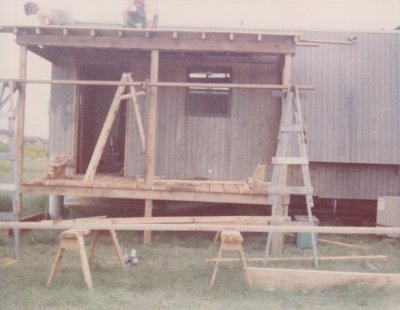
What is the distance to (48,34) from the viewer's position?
9352mm

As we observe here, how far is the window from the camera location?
1122 centimetres

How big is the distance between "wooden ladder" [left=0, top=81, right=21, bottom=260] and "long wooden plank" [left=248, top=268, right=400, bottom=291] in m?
3.90

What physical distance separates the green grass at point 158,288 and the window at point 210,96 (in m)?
3.68

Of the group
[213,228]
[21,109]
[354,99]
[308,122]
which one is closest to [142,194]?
[21,109]

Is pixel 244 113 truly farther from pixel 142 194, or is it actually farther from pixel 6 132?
pixel 6 132

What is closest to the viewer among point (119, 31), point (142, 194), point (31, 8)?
point (119, 31)

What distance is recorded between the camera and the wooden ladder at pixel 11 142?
26.6ft

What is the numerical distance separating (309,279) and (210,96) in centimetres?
576

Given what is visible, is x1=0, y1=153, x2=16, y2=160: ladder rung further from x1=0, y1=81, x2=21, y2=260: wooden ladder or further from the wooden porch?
the wooden porch

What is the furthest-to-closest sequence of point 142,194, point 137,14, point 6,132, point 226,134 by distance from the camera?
point 226,134, point 137,14, point 142,194, point 6,132

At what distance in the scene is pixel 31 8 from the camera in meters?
9.98

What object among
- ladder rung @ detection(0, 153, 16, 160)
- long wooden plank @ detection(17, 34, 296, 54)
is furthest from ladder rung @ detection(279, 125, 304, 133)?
ladder rung @ detection(0, 153, 16, 160)

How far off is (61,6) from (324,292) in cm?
785

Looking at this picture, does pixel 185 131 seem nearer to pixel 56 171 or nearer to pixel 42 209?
pixel 56 171
